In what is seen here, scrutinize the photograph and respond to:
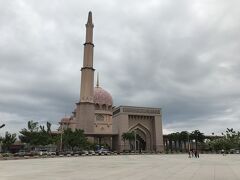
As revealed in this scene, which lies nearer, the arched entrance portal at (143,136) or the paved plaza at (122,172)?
the paved plaza at (122,172)

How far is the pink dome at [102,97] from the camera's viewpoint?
98250 millimetres

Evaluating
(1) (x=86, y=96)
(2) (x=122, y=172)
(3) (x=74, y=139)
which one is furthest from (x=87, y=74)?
(2) (x=122, y=172)

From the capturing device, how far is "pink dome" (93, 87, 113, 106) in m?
98.2

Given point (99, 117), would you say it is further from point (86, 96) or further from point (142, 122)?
point (86, 96)

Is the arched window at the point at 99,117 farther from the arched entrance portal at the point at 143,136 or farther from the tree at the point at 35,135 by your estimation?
the tree at the point at 35,135

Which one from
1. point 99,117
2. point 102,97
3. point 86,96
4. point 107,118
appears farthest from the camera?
point 102,97

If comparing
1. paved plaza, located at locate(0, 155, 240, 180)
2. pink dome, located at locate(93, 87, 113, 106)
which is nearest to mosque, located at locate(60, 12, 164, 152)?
pink dome, located at locate(93, 87, 113, 106)

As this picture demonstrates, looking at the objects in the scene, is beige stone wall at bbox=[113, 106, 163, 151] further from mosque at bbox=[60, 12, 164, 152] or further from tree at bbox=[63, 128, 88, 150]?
tree at bbox=[63, 128, 88, 150]

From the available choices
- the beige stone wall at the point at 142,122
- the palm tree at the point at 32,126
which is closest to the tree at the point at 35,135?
the palm tree at the point at 32,126

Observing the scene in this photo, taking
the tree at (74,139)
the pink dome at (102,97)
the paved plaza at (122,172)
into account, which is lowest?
the paved plaza at (122,172)

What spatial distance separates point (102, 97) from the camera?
99812mm

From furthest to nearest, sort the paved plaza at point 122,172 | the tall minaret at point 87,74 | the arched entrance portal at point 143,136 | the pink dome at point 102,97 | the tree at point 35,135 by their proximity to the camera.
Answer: the pink dome at point 102,97 → the arched entrance portal at point 143,136 → the tall minaret at point 87,74 → the tree at point 35,135 → the paved plaza at point 122,172

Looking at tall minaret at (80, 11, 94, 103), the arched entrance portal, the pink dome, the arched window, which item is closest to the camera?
tall minaret at (80, 11, 94, 103)

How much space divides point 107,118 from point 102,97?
6.89 meters
